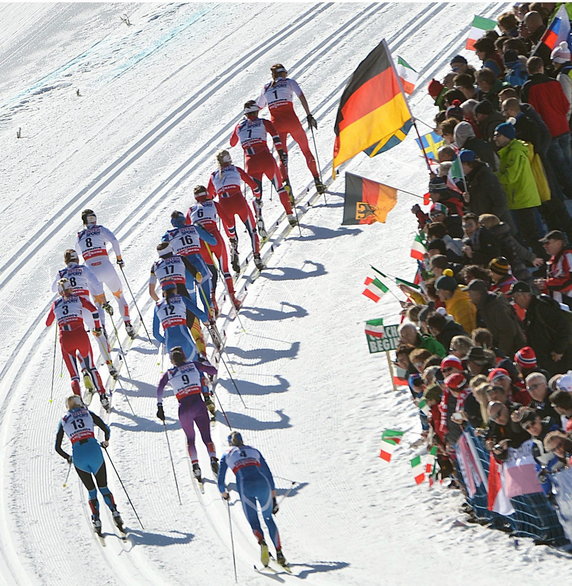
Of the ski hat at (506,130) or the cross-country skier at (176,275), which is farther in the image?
the cross-country skier at (176,275)

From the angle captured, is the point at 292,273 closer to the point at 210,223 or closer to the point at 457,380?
the point at 210,223

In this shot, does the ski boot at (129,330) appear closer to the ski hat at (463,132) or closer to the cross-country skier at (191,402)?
the cross-country skier at (191,402)

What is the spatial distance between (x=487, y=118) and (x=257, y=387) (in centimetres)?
448

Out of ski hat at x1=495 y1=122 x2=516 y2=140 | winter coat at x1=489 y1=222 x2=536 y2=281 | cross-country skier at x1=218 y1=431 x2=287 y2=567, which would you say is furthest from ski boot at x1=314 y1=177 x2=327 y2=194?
cross-country skier at x1=218 y1=431 x2=287 y2=567

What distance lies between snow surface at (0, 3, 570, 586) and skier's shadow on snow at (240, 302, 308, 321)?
35mm

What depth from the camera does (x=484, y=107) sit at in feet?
48.2

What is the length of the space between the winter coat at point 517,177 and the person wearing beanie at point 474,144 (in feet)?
0.38

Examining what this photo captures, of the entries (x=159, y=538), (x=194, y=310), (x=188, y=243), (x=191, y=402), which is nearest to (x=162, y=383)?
(x=191, y=402)

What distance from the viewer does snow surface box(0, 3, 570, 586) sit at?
13234 millimetres

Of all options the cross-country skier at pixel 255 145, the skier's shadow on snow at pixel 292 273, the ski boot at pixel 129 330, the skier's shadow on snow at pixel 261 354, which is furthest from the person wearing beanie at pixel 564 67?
the ski boot at pixel 129 330

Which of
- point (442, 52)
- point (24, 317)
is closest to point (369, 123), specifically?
point (24, 317)

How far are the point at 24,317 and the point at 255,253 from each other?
12.0 feet

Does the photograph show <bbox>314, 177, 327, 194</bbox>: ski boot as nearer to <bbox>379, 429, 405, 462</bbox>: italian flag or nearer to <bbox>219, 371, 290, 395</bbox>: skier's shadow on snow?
<bbox>219, 371, 290, 395</bbox>: skier's shadow on snow

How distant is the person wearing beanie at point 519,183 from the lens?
14250mm
